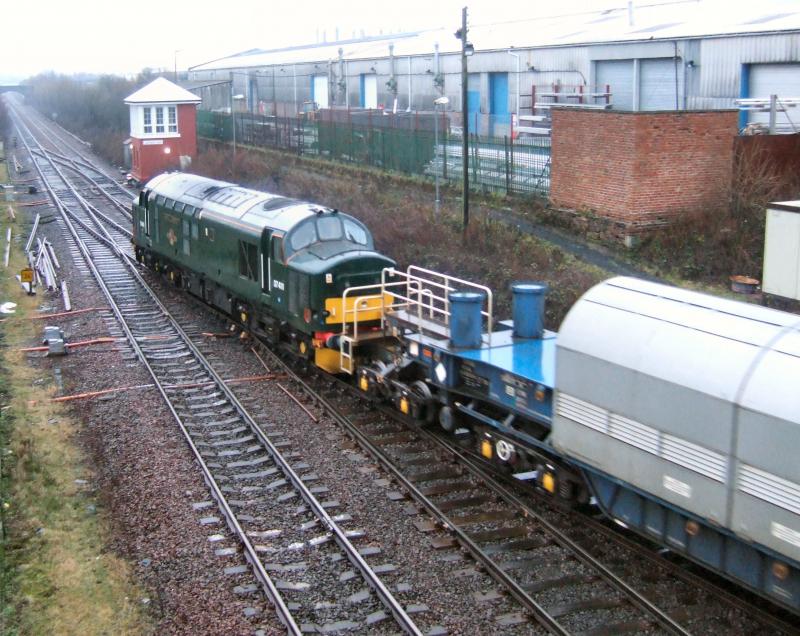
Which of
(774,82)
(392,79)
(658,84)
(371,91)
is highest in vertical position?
(392,79)

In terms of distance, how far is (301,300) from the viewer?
17016 mm

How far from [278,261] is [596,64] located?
795 inches

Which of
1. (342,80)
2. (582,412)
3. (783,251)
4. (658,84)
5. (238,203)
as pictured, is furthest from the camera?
(342,80)

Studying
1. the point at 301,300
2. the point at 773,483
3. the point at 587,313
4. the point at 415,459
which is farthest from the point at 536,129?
the point at 773,483

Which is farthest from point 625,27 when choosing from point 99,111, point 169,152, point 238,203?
point 99,111

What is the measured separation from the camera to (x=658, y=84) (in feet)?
101

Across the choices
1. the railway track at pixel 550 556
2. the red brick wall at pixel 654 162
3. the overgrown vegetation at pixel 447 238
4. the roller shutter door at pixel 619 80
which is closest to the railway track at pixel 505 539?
the railway track at pixel 550 556

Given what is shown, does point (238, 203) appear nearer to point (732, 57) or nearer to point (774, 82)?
point (774, 82)

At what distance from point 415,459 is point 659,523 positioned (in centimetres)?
478

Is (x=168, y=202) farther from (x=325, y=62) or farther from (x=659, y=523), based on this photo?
(x=325, y=62)

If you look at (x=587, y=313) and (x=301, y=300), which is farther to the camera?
(x=301, y=300)

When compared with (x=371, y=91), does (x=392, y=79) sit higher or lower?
higher

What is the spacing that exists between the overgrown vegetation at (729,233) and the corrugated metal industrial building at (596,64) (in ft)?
13.3

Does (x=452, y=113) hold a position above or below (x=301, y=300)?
above
